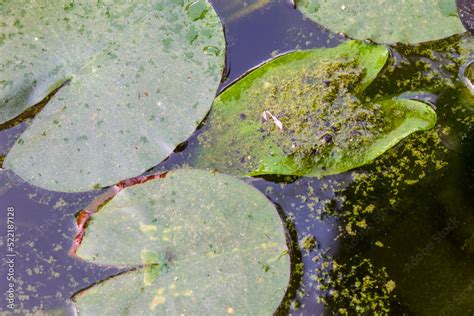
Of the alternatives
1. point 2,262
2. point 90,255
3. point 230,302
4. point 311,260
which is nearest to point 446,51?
point 311,260

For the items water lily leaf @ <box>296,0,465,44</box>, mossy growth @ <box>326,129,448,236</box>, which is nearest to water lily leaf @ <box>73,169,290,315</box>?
mossy growth @ <box>326,129,448,236</box>

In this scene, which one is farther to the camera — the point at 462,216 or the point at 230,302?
the point at 462,216

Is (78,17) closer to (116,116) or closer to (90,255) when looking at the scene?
(116,116)

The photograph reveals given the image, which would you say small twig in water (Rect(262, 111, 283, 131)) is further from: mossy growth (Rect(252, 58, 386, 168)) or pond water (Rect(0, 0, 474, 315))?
pond water (Rect(0, 0, 474, 315))

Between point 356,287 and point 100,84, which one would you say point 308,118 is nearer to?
point 356,287

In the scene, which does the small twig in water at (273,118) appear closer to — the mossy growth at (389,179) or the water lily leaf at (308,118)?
the water lily leaf at (308,118)
